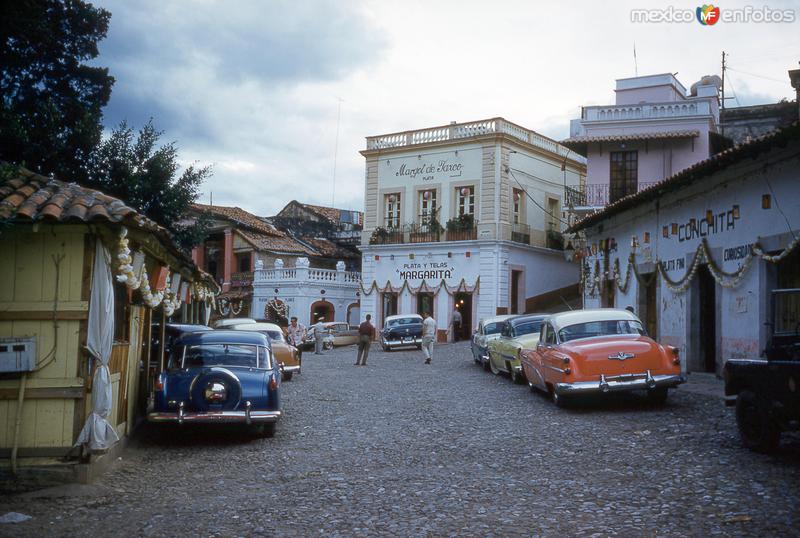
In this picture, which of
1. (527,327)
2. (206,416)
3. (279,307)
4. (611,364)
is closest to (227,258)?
(279,307)

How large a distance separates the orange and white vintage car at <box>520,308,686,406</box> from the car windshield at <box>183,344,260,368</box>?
4921mm

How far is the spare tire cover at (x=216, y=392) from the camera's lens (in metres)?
10.3

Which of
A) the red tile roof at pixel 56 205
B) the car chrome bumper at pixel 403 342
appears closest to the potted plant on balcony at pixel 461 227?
the car chrome bumper at pixel 403 342

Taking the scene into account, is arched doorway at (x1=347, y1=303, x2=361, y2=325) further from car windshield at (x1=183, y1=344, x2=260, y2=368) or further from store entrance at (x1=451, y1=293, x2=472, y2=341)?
car windshield at (x1=183, y1=344, x2=260, y2=368)

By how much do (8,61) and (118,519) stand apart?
15.4 m

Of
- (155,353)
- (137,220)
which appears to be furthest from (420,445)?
(155,353)

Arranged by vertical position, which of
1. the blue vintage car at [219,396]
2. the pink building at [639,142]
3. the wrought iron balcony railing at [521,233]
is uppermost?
the pink building at [639,142]

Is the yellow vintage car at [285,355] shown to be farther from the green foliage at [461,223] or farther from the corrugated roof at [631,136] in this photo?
the green foliage at [461,223]

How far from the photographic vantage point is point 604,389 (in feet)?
39.8

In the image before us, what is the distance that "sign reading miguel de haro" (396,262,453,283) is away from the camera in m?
38.4

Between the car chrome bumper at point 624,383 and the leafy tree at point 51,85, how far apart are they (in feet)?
40.1

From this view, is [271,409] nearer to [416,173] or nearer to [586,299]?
[586,299]

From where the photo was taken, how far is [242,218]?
48.3 metres

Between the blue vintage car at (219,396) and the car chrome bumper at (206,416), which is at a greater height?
the blue vintage car at (219,396)
